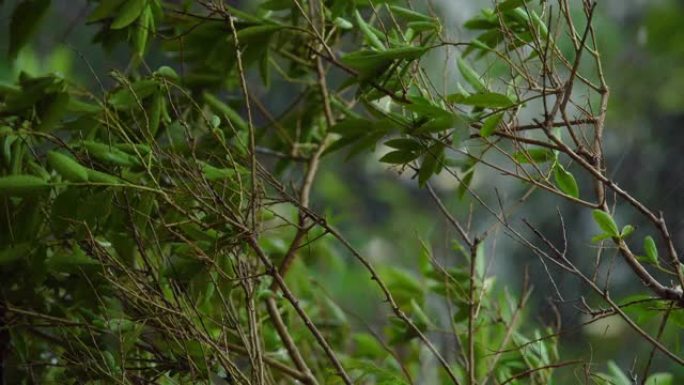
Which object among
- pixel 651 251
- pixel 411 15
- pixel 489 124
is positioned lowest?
pixel 651 251

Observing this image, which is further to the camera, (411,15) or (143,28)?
(143,28)

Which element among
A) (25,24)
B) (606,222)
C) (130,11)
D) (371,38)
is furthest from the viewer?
(25,24)

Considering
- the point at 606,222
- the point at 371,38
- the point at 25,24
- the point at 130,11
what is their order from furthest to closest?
the point at 25,24 → the point at 130,11 → the point at 371,38 → the point at 606,222

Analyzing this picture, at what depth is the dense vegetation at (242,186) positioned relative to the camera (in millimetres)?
874

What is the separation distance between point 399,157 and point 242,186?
0.16 meters

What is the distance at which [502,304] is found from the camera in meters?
1.27

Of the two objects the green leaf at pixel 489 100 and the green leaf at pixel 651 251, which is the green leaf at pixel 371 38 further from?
the green leaf at pixel 651 251

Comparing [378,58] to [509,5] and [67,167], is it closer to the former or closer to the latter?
[509,5]

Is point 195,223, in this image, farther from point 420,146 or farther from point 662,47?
point 662,47

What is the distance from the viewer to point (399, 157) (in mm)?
910

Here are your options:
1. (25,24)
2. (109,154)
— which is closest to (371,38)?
(109,154)

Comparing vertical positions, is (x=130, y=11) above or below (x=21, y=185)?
above

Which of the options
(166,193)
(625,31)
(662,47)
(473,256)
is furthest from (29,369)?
(625,31)

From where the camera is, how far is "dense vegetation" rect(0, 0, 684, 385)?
87cm
